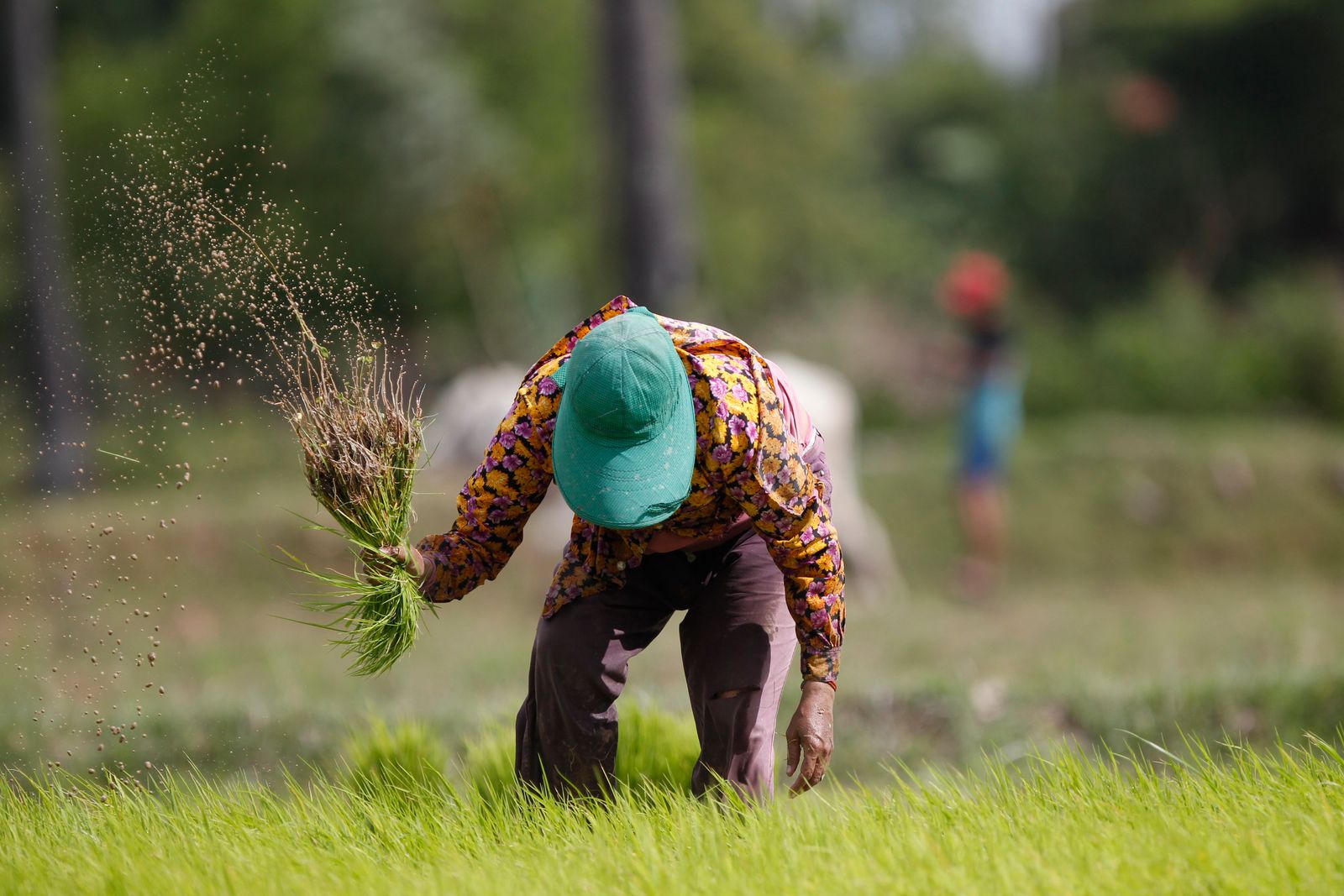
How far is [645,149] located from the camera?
1185 cm

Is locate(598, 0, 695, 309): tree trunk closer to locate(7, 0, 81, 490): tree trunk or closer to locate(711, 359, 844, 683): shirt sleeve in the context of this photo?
locate(7, 0, 81, 490): tree trunk

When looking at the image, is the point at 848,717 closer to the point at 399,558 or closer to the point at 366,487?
the point at 399,558

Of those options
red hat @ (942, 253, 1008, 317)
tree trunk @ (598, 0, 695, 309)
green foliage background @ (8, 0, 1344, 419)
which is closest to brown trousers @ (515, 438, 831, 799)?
red hat @ (942, 253, 1008, 317)

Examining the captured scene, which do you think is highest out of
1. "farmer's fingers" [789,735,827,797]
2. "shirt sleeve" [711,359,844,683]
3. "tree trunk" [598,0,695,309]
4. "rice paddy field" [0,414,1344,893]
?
"tree trunk" [598,0,695,309]

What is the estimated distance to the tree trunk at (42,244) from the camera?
48.8 ft

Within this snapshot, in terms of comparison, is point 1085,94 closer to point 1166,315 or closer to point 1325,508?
point 1166,315

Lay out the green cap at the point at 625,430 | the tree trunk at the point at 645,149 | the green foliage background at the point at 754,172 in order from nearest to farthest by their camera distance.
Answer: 1. the green cap at the point at 625,430
2. the tree trunk at the point at 645,149
3. the green foliage background at the point at 754,172

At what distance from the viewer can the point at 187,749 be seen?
5.87 metres

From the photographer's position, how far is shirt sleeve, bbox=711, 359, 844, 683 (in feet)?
11.2

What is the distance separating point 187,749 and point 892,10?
54745 mm

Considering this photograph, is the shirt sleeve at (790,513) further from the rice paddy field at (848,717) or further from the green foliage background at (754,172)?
the green foliage background at (754,172)

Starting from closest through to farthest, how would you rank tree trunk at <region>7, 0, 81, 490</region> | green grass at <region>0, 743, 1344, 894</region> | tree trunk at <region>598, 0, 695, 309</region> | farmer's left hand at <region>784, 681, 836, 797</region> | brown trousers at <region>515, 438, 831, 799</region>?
green grass at <region>0, 743, 1344, 894</region> < farmer's left hand at <region>784, 681, 836, 797</region> < brown trousers at <region>515, 438, 831, 799</region> < tree trunk at <region>598, 0, 695, 309</region> < tree trunk at <region>7, 0, 81, 490</region>

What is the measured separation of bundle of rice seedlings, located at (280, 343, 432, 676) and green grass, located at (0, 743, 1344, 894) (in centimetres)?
52

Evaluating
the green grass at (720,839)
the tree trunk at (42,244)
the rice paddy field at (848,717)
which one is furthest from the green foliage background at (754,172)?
the green grass at (720,839)
